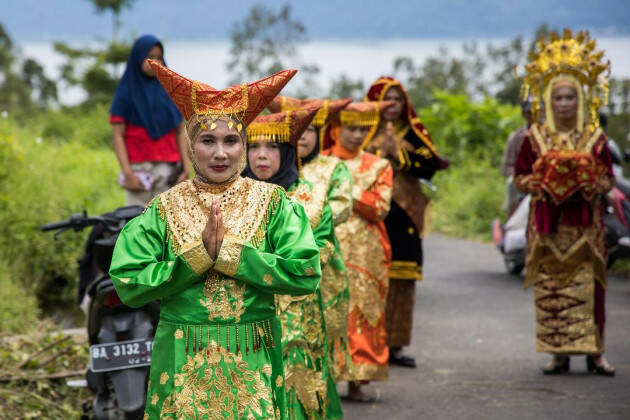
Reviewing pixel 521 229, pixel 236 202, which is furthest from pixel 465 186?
pixel 236 202

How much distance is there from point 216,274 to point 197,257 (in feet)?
0.68

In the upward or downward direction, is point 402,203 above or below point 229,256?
above

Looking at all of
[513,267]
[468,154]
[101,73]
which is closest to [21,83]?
[101,73]

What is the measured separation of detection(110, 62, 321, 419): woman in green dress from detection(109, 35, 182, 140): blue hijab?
3391mm

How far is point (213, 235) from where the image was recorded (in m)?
3.43

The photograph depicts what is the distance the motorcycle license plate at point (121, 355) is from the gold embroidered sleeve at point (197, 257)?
1488 millimetres

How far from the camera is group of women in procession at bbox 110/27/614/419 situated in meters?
3.58

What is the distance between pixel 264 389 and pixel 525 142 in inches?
172

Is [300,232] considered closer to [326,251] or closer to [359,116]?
[326,251]

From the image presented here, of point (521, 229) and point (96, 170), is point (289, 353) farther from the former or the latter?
point (96, 170)

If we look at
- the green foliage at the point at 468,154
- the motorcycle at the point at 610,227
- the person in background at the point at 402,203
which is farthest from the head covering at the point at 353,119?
the green foliage at the point at 468,154

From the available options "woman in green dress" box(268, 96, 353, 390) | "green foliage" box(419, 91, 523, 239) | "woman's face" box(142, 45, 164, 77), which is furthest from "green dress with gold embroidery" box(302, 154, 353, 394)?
"green foliage" box(419, 91, 523, 239)

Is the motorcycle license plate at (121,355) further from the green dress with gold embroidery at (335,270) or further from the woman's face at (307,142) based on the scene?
the woman's face at (307,142)

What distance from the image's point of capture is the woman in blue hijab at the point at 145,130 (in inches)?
276
